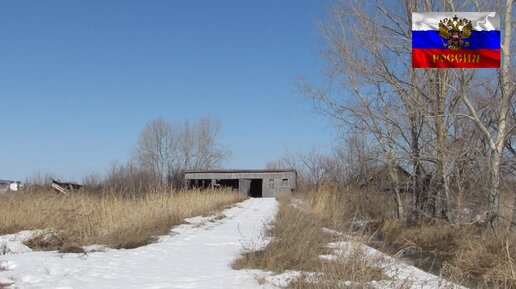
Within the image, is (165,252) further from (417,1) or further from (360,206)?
(360,206)

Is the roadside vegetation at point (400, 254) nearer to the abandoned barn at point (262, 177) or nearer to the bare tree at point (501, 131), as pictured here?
the bare tree at point (501, 131)

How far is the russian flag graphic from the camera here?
31.3 feet

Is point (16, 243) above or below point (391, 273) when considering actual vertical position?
above

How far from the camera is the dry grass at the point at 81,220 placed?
10180 mm

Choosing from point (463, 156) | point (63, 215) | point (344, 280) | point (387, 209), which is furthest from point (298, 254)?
point (387, 209)

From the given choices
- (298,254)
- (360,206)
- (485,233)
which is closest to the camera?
(298,254)

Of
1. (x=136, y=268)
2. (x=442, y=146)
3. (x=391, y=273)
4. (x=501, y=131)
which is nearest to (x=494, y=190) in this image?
(x=501, y=131)

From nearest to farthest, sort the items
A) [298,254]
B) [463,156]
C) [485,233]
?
1. [298,254]
2. [485,233]
3. [463,156]

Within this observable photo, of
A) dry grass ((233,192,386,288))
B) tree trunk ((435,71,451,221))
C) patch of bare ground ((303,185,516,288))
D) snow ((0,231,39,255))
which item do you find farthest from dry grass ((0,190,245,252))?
tree trunk ((435,71,451,221))

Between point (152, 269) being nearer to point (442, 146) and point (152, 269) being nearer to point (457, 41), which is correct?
point (457, 41)

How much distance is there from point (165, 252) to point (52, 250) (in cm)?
208

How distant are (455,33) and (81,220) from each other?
29.5 ft

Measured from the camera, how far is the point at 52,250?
9172 mm

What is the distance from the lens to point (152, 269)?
25.1 feet
